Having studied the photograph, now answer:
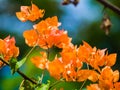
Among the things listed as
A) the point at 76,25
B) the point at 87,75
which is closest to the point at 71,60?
the point at 87,75

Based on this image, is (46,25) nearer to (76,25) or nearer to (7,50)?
(7,50)

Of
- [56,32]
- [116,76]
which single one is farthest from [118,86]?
[56,32]

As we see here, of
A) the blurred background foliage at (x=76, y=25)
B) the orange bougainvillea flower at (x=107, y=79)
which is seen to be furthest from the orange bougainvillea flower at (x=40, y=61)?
the blurred background foliage at (x=76, y=25)

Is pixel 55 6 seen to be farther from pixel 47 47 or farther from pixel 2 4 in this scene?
pixel 47 47

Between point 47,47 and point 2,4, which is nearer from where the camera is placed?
A: point 47,47

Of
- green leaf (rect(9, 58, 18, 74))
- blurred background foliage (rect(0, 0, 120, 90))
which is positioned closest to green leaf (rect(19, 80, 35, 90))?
green leaf (rect(9, 58, 18, 74))

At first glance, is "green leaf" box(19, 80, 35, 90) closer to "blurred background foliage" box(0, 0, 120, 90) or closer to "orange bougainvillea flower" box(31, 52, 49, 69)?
"orange bougainvillea flower" box(31, 52, 49, 69)

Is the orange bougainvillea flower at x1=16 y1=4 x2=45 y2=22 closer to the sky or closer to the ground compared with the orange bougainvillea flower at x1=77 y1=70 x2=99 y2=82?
closer to the sky

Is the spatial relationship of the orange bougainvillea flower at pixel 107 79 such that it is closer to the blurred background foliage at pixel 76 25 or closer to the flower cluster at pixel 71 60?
the flower cluster at pixel 71 60
